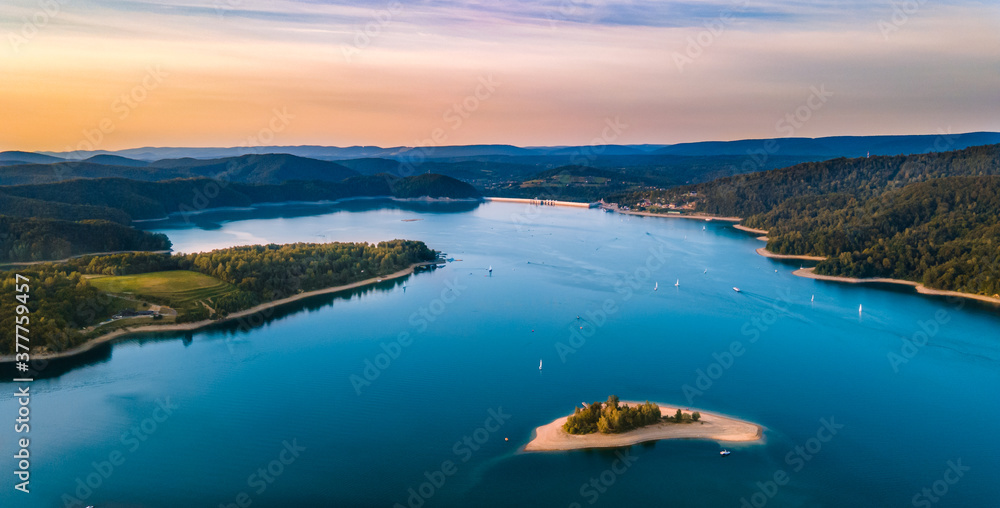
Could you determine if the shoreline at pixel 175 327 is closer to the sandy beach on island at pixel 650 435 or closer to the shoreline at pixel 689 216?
the sandy beach on island at pixel 650 435

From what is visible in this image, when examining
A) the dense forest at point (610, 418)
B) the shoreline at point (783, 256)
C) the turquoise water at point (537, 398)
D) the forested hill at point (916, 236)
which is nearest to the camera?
the turquoise water at point (537, 398)

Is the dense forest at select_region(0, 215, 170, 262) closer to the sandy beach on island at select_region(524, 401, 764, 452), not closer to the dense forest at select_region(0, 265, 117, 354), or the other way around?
the dense forest at select_region(0, 265, 117, 354)

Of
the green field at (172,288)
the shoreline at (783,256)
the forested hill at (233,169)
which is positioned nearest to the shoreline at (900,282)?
the shoreline at (783,256)

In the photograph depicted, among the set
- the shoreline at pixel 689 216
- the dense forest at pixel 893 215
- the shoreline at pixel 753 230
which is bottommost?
the shoreline at pixel 753 230

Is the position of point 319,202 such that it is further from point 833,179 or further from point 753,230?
point 833,179

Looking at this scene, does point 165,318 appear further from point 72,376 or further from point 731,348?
point 731,348

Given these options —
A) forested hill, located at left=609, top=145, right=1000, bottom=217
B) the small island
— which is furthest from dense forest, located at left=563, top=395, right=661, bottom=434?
forested hill, located at left=609, top=145, right=1000, bottom=217

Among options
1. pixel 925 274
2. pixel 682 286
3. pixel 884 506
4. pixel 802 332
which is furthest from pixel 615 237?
pixel 884 506
